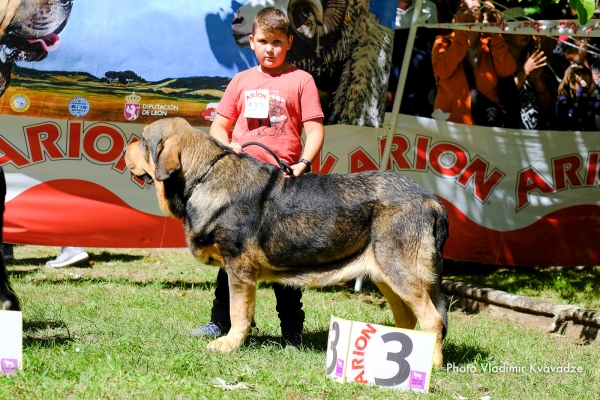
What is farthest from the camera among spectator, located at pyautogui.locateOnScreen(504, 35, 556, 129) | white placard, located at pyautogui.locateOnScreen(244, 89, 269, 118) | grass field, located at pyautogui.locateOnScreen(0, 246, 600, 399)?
spectator, located at pyautogui.locateOnScreen(504, 35, 556, 129)

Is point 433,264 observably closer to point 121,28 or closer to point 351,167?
point 351,167

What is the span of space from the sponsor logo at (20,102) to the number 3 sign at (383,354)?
4.44 metres

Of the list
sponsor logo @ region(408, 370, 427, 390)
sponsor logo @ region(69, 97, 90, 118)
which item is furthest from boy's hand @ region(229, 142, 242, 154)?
sponsor logo @ region(69, 97, 90, 118)

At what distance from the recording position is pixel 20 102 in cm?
716

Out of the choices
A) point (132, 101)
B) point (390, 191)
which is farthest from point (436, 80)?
point (390, 191)

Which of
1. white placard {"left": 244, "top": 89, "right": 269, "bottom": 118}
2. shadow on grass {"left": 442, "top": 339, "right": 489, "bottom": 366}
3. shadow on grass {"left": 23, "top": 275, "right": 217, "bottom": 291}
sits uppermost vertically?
white placard {"left": 244, "top": 89, "right": 269, "bottom": 118}

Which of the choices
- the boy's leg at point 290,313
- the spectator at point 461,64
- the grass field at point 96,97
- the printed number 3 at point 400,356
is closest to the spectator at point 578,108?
the spectator at point 461,64

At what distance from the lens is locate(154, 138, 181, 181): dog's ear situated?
4809mm

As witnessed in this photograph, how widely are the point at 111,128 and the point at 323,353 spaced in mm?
3823

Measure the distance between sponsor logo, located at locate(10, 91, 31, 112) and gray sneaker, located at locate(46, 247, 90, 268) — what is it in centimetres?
226

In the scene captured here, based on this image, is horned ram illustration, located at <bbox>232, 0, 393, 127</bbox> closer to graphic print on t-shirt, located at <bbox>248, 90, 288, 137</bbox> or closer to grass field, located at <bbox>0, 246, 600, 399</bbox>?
grass field, located at <bbox>0, 246, 600, 399</bbox>

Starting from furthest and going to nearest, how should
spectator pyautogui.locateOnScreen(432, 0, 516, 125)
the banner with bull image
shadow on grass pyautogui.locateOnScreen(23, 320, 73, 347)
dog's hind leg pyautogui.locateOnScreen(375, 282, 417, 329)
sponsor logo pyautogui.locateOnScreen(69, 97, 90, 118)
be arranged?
1. spectator pyautogui.locateOnScreen(432, 0, 516, 125)
2. sponsor logo pyautogui.locateOnScreen(69, 97, 90, 118)
3. the banner with bull image
4. dog's hind leg pyautogui.locateOnScreen(375, 282, 417, 329)
5. shadow on grass pyautogui.locateOnScreen(23, 320, 73, 347)

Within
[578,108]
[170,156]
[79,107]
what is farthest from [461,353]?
[578,108]

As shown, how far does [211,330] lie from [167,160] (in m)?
1.51
